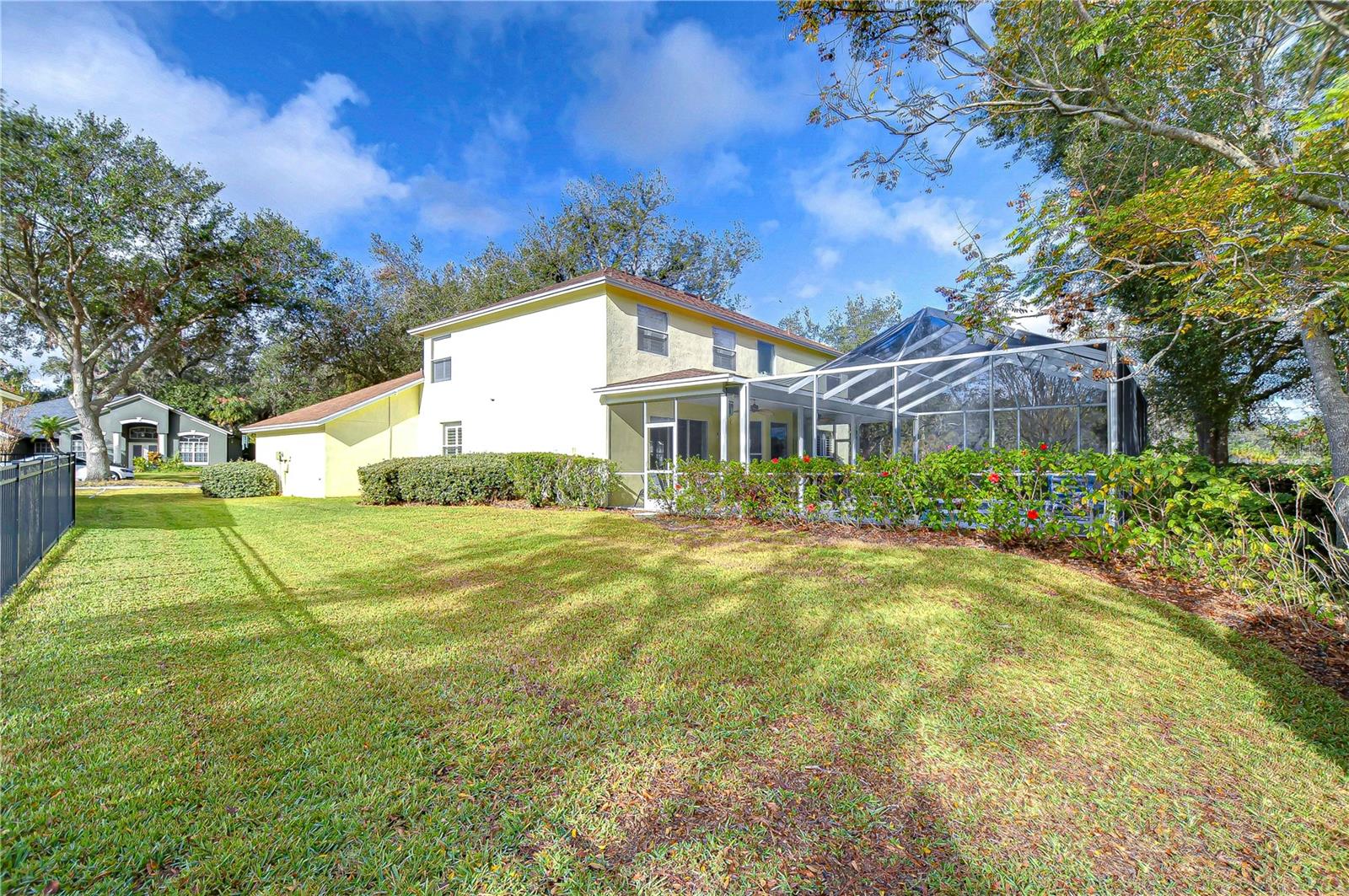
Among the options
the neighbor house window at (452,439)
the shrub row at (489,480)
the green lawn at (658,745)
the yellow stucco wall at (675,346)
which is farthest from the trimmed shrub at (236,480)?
the green lawn at (658,745)

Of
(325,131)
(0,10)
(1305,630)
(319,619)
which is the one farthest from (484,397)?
(1305,630)

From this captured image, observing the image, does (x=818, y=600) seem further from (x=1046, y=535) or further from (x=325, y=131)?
(x=325, y=131)

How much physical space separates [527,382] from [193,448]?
34.5 meters

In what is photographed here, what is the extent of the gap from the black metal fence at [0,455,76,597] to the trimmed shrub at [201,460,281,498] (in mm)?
10404

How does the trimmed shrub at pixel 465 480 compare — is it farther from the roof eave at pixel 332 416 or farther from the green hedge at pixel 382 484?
the roof eave at pixel 332 416

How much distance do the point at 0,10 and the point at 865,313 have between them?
5952cm

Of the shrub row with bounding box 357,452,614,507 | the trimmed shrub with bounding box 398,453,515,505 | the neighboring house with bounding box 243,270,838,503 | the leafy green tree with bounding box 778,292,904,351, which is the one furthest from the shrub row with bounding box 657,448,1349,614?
the leafy green tree with bounding box 778,292,904,351

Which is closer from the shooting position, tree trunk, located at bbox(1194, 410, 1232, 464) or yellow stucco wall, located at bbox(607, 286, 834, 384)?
yellow stucco wall, located at bbox(607, 286, 834, 384)

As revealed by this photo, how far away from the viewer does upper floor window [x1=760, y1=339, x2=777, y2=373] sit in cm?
1878

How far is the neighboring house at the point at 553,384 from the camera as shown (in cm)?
1384

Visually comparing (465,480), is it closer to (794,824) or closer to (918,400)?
(918,400)

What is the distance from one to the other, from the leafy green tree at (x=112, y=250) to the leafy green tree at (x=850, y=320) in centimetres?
4697

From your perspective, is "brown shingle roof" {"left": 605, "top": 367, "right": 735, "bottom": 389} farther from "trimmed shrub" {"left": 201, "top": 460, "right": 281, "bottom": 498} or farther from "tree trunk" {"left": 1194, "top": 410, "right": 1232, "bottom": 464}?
"trimmed shrub" {"left": 201, "top": 460, "right": 281, "bottom": 498}

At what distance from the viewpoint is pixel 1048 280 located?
7.80m
